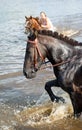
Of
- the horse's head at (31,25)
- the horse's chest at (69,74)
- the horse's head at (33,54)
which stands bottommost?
the horse's chest at (69,74)

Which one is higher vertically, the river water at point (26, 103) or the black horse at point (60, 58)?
the black horse at point (60, 58)

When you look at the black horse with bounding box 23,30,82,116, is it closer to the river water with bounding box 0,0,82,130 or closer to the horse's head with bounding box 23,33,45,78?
the horse's head with bounding box 23,33,45,78

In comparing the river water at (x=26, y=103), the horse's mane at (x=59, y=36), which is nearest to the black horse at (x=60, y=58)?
the horse's mane at (x=59, y=36)

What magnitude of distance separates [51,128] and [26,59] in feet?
5.81

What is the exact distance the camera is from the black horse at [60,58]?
23.7ft

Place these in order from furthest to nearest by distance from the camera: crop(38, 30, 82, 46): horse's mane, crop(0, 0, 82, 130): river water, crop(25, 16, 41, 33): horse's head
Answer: crop(0, 0, 82, 130): river water < crop(38, 30, 82, 46): horse's mane < crop(25, 16, 41, 33): horse's head

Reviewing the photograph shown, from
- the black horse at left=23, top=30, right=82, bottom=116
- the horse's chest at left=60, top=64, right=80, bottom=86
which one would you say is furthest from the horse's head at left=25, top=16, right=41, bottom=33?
the horse's chest at left=60, top=64, right=80, bottom=86

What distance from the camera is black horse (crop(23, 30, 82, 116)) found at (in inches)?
284

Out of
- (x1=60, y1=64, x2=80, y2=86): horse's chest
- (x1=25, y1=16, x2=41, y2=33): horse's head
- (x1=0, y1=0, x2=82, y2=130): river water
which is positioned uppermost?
(x1=25, y1=16, x2=41, y2=33): horse's head

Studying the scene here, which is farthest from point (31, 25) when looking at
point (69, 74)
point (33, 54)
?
point (69, 74)

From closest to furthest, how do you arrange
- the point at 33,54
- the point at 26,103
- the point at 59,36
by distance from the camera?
the point at 33,54 < the point at 59,36 < the point at 26,103

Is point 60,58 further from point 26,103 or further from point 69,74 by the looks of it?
point 26,103

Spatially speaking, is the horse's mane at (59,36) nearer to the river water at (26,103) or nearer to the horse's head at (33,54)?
the horse's head at (33,54)

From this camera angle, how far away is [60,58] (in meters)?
7.33
